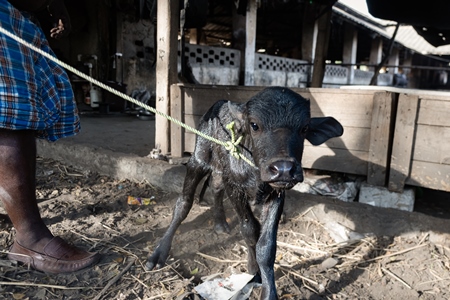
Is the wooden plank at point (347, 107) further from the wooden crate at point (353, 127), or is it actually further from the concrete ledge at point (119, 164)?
the concrete ledge at point (119, 164)

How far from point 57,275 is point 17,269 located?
26 centimetres

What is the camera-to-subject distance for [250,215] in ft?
7.14

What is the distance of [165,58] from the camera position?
414cm

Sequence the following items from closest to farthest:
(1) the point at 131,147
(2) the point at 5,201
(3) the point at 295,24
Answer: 1. (2) the point at 5,201
2. (1) the point at 131,147
3. (3) the point at 295,24

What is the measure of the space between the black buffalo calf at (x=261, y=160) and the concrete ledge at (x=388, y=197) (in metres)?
1.76

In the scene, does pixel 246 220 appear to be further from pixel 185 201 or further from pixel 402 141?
pixel 402 141

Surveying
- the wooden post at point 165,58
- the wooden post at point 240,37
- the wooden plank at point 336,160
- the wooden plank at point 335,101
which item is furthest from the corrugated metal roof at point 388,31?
the wooden plank at point 336,160

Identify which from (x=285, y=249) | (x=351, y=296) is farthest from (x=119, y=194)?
(x=351, y=296)

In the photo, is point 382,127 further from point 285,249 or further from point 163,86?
point 163,86

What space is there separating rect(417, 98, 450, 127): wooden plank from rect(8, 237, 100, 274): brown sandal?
10.0ft

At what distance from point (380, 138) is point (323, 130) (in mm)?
Answer: 1637

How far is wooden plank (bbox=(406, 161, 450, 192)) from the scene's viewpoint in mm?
3174

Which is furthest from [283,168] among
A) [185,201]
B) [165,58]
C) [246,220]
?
[165,58]

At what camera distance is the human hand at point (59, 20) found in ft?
7.65
